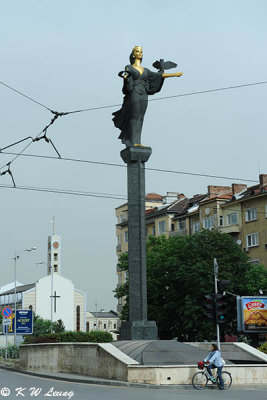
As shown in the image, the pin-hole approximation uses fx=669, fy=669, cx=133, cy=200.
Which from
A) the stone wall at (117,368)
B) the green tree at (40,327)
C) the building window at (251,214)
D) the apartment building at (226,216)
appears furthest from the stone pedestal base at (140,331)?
the green tree at (40,327)

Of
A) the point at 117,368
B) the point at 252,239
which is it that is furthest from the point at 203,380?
the point at 252,239

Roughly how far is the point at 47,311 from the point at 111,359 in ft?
357

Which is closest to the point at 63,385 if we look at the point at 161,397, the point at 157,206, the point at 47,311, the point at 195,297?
the point at 161,397

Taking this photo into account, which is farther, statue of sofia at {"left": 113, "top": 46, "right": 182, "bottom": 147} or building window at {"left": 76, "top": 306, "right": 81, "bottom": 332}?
building window at {"left": 76, "top": 306, "right": 81, "bottom": 332}

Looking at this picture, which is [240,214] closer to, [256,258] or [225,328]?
[256,258]

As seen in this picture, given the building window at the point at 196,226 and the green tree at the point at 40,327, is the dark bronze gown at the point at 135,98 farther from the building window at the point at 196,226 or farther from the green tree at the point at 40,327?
the green tree at the point at 40,327

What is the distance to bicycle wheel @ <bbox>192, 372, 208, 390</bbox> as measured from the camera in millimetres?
20922

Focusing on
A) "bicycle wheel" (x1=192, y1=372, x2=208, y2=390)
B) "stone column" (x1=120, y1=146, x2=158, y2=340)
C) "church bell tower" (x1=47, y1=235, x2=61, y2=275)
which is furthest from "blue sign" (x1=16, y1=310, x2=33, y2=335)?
"church bell tower" (x1=47, y1=235, x2=61, y2=275)

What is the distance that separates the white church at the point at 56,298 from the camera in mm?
127125

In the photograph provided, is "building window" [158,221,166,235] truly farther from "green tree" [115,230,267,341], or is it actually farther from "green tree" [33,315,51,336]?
"green tree" [33,315,51,336]

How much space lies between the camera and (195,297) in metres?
45.6

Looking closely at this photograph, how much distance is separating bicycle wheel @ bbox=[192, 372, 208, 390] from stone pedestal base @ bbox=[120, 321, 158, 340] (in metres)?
4.71

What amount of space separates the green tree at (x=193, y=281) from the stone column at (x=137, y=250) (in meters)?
18.7

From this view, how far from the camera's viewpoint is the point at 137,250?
26.6 metres
